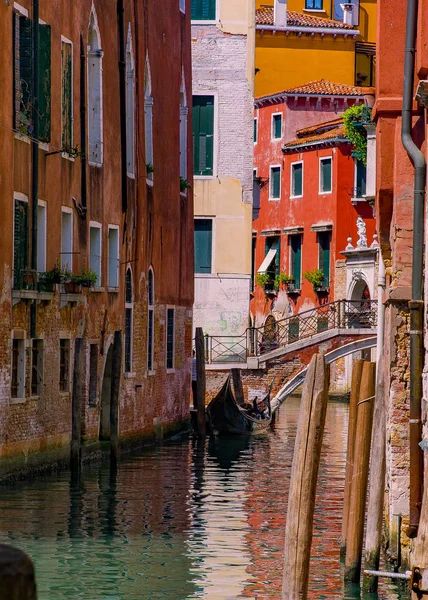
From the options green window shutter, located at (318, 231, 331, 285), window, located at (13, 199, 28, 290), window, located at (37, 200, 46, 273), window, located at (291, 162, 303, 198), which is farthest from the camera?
window, located at (291, 162, 303, 198)

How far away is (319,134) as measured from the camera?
36.3 metres

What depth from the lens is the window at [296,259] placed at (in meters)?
36.9

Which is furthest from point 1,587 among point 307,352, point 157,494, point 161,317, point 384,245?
point 307,352

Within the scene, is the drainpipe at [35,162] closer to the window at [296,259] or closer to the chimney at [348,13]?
the window at [296,259]

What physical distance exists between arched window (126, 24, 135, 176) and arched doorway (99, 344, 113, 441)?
9.42ft

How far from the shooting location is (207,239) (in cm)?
2877

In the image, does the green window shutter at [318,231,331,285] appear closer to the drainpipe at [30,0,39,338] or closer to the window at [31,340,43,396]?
the window at [31,340,43,396]

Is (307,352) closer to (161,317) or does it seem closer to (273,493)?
(161,317)

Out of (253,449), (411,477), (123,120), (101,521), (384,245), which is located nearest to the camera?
(411,477)

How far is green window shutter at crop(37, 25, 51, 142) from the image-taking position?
50.2 ft

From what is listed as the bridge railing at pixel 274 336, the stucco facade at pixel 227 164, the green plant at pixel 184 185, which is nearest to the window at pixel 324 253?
the bridge railing at pixel 274 336

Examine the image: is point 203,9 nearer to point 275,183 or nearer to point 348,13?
point 275,183

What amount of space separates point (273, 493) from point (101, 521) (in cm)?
334

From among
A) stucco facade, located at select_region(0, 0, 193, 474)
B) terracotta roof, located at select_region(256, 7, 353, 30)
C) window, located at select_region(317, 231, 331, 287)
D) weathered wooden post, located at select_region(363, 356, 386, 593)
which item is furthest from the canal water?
terracotta roof, located at select_region(256, 7, 353, 30)
